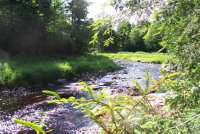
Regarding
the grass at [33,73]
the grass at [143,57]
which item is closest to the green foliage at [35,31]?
the grass at [33,73]

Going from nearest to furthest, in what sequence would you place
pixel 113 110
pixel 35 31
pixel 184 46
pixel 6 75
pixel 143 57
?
pixel 113 110 < pixel 184 46 < pixel 6 75 < pixel 35 31 < pixel 143 57

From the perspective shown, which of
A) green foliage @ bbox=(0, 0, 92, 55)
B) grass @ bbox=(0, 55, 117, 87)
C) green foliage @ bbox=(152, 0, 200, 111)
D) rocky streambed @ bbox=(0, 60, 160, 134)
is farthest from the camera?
green foliage @ bbox=(0, 0, 92, 55)

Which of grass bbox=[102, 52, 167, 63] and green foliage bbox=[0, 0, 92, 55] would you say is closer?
green foliage bbox=[0, 0, 92, 55]

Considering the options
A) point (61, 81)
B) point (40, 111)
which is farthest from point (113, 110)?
point (61, 81)

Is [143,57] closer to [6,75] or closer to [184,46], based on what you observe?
[6,75]

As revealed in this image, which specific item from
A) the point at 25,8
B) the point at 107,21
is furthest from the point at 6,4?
the point at 107,21

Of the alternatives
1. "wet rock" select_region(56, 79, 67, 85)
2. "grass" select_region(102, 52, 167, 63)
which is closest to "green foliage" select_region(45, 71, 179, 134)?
"wet rock" select_region(56, 79, 67, 85)

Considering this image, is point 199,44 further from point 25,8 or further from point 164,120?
point 25,8

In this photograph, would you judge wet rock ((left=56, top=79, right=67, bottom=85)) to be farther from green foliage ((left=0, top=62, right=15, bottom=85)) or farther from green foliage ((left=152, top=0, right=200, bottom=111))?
green foliage ((left=152, top=0, right=200, bottom=111))

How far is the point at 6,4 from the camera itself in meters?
25.2

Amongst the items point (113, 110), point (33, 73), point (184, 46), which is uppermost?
point (184, 46)

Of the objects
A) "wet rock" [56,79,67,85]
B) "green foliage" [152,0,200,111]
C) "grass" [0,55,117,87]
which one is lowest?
"wet rock" [56,79,67,85]

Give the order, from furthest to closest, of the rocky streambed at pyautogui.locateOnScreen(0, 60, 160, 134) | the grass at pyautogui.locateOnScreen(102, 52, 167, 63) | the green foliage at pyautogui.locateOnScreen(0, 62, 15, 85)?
the grass at pyautogui.locateOnScreen(102, 52, 167, 63) < the green foliage at pyautogui.locateOnScreen(0, 62, 15, 85) < the rocky streambed at pyautogui.locateOnScreen(0, 60, 160, 134)

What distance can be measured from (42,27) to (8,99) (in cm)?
1464
